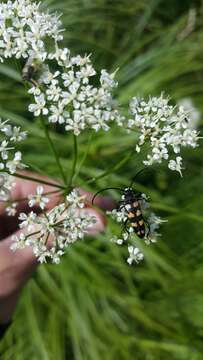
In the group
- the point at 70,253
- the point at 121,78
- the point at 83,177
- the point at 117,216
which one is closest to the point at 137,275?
the point at 70,253

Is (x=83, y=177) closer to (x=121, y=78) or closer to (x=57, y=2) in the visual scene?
(x=121, y=78)

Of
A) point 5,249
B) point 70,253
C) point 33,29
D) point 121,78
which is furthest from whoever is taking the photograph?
point 121,78

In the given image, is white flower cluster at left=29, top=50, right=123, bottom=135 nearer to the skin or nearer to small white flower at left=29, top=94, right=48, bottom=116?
small white flower at left=29, top=94, right=48, bottom=116

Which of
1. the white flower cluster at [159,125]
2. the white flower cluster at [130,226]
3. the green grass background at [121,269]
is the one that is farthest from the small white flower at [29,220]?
the green grass background at [121,269]

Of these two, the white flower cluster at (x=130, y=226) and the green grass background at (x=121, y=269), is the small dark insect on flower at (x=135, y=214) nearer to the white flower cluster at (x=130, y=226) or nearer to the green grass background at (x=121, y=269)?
the white flower cluster at (x=130, y=226)

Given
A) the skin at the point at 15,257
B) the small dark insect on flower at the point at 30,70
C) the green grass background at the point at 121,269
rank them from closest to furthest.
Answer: the small dark insect on flower at the point at 30,70, the skin at the point at 15,257, the green grass background at the point at 121,269
